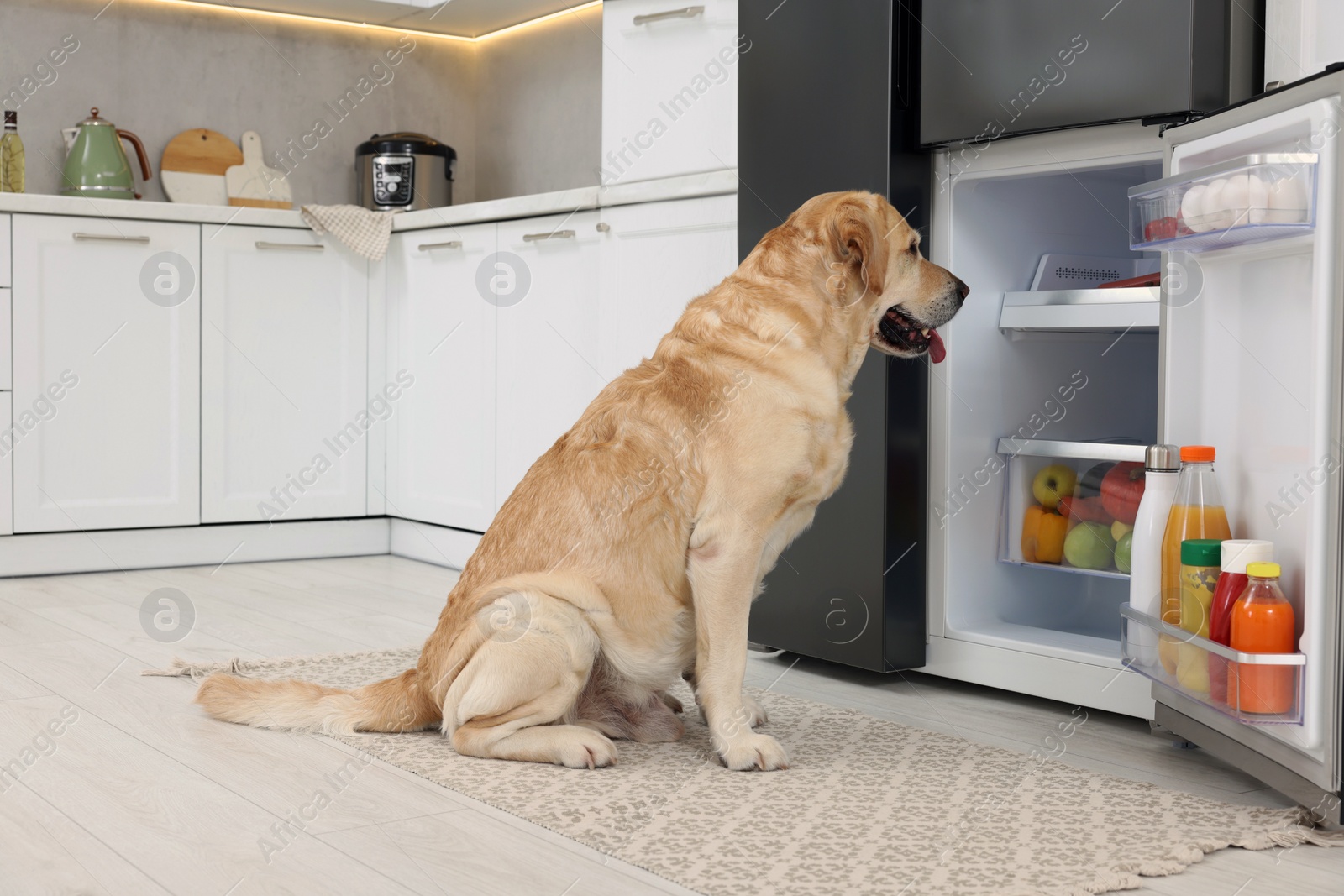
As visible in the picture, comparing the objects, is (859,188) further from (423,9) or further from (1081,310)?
(423,9)

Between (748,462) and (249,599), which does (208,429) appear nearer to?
(249,599)

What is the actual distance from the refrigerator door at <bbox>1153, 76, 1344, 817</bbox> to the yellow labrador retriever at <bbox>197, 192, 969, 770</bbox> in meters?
0.46

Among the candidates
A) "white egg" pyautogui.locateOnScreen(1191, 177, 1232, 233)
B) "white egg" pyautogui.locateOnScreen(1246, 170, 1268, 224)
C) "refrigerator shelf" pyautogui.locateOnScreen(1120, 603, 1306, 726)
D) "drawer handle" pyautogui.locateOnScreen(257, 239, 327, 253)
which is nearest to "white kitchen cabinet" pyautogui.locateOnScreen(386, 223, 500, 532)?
"drawer handle" pyautogui.locateOnScreen(257, 239, 327, 253)

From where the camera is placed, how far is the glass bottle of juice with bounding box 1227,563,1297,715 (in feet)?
6.56

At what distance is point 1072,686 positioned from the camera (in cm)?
267

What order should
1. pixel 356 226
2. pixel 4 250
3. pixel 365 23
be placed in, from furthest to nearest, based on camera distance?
pixel 365 23
pixel 356 226
pixel 4 250

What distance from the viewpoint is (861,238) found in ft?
7.53

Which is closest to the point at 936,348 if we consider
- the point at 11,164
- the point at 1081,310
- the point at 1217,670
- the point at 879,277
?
the point at 879,277

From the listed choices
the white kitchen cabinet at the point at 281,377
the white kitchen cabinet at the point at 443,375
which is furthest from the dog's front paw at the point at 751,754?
the white kitchen cabinet at the point at 281,377

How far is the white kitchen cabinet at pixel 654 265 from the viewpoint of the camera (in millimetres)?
3336

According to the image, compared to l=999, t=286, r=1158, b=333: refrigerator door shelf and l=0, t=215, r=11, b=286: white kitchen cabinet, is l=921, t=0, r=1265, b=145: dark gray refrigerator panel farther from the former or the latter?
l=0, t=215, r=11, b=286: white kitchen cabinet

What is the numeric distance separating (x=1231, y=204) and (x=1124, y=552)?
3.31ft

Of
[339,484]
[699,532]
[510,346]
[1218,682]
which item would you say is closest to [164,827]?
[699,532]

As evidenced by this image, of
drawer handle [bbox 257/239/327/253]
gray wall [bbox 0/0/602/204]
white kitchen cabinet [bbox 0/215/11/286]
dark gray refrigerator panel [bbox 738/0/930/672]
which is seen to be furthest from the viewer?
gray wall [bbox 0/0/602/204]
